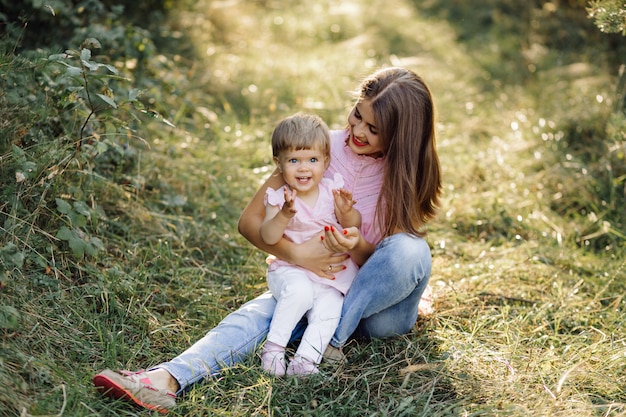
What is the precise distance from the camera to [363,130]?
259 centimetres

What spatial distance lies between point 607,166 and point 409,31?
154 inches

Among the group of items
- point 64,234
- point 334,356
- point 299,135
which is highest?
point 299,135

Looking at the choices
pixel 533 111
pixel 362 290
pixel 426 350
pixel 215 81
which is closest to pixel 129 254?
pixel 362 290

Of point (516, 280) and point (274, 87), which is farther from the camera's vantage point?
point (274, 87)

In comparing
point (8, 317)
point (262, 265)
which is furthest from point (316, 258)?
point (8, 317)

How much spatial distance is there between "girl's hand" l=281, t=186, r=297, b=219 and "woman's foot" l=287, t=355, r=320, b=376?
51 cm

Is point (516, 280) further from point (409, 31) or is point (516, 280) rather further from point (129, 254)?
point (409, 31)

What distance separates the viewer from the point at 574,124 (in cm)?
466

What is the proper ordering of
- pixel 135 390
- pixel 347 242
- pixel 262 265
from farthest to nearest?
pixel 262 265, pixel 347 242, pixel 135 390

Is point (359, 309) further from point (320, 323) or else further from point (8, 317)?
point (8, 317)

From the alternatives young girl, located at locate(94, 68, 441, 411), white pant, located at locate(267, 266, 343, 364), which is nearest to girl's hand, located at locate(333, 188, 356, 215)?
young girl, located at locate(94, 68, 441, 411)

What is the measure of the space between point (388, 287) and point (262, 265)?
942 millimetres

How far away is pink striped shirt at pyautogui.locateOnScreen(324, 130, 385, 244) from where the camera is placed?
8.91 feet

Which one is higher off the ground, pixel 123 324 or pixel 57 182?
pixel 57 182
